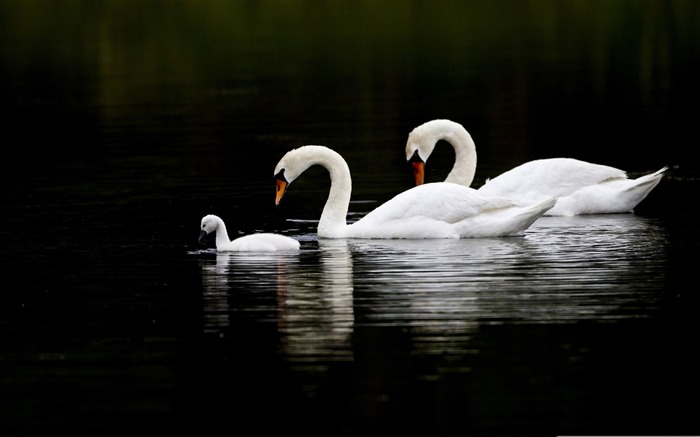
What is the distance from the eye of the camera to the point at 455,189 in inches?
676

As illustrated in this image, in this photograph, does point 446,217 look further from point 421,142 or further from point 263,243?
point 421,142

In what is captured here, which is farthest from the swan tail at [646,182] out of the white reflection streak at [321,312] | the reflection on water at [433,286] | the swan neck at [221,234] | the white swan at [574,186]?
the swan neck at [221,234]

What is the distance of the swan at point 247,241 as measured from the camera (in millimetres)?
16438

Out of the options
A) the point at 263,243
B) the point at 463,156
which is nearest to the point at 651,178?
the point at 463,156

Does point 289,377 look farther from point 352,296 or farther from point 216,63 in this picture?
point 216,63

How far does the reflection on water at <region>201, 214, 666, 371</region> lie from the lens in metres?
12.5

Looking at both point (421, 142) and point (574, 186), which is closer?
point (574, 186)

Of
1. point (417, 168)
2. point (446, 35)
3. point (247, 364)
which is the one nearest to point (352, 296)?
point (247, 364)

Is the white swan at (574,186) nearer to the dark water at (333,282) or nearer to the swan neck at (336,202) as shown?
the dark water at (333,282)

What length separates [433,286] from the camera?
14.0 meters

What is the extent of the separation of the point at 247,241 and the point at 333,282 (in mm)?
2182

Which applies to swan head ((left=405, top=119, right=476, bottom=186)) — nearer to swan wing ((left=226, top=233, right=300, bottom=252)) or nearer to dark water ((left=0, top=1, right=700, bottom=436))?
dark water ((left=0, top=1, right=700, bottom=436))

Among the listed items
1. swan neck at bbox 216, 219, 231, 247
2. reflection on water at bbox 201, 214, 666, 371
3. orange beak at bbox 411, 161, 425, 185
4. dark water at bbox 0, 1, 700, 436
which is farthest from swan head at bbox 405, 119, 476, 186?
swan neck at bbox 216, 219, 231, 247

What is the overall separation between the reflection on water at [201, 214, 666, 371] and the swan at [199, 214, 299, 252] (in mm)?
128
